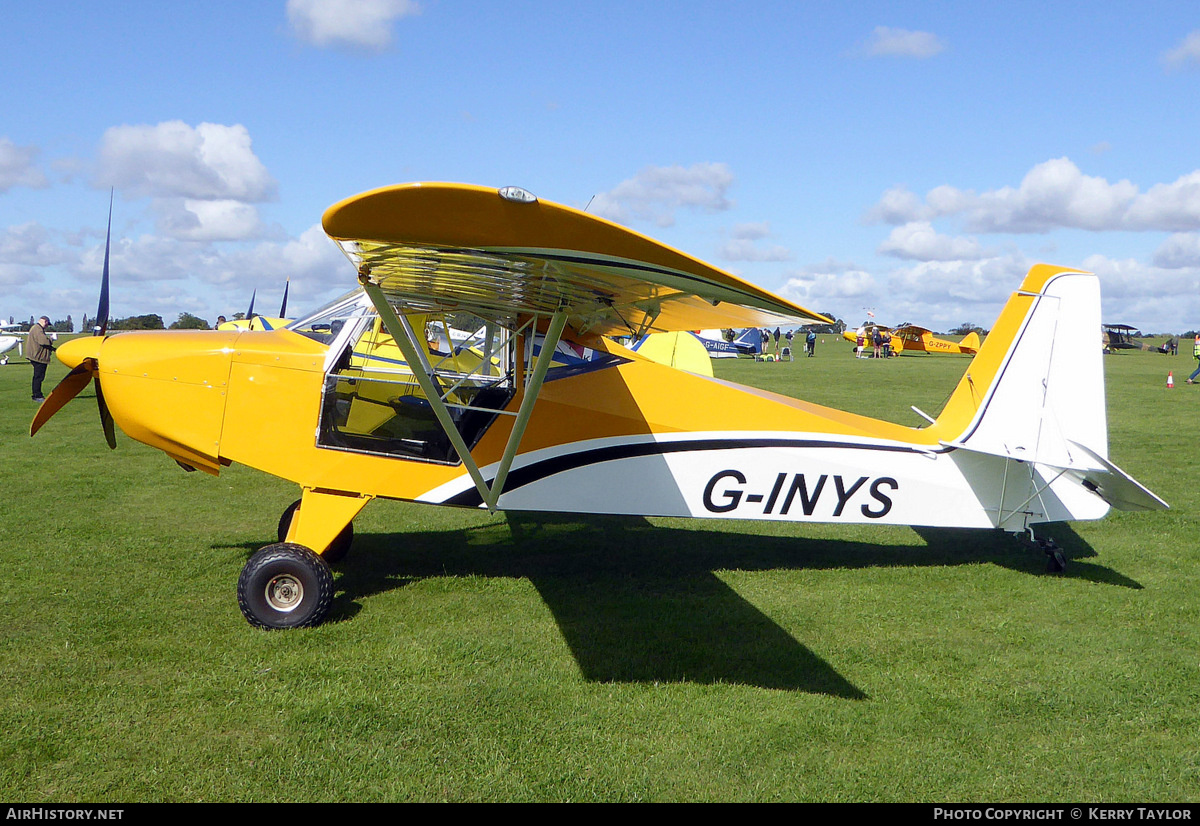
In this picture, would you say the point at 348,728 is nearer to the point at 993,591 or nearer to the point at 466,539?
the point at 466,539

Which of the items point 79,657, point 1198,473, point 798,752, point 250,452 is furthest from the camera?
point 1198,473

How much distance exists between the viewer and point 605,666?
4426 mm

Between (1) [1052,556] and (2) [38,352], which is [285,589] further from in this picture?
(2) [38,352]

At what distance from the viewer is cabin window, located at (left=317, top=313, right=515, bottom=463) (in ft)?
17.3

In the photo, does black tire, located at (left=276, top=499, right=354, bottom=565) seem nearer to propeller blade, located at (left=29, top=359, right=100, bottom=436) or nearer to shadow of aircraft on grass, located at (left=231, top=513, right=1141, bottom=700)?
shadow of aircraft on grass, located at (left=231, top=513, right=1141, bottom=700)

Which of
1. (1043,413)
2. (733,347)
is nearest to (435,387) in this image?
(1043,413)

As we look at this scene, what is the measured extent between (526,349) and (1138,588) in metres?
4.60

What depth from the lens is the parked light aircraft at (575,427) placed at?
5184 mm

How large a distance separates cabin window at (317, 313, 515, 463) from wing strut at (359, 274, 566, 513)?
0.44m

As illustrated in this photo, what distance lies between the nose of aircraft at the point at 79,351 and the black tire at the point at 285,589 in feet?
6.05

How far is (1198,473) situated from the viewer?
32.5 feet

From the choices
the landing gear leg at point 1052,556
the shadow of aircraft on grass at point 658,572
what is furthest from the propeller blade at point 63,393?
the landing gear leg at point 1052,556

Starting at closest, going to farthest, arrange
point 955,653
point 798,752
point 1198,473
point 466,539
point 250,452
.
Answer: point 798,752, point 955,653, point 250,452, point 466,539, point 1198,473

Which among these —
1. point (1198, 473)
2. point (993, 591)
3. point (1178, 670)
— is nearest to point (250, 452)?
point (993, 591)
